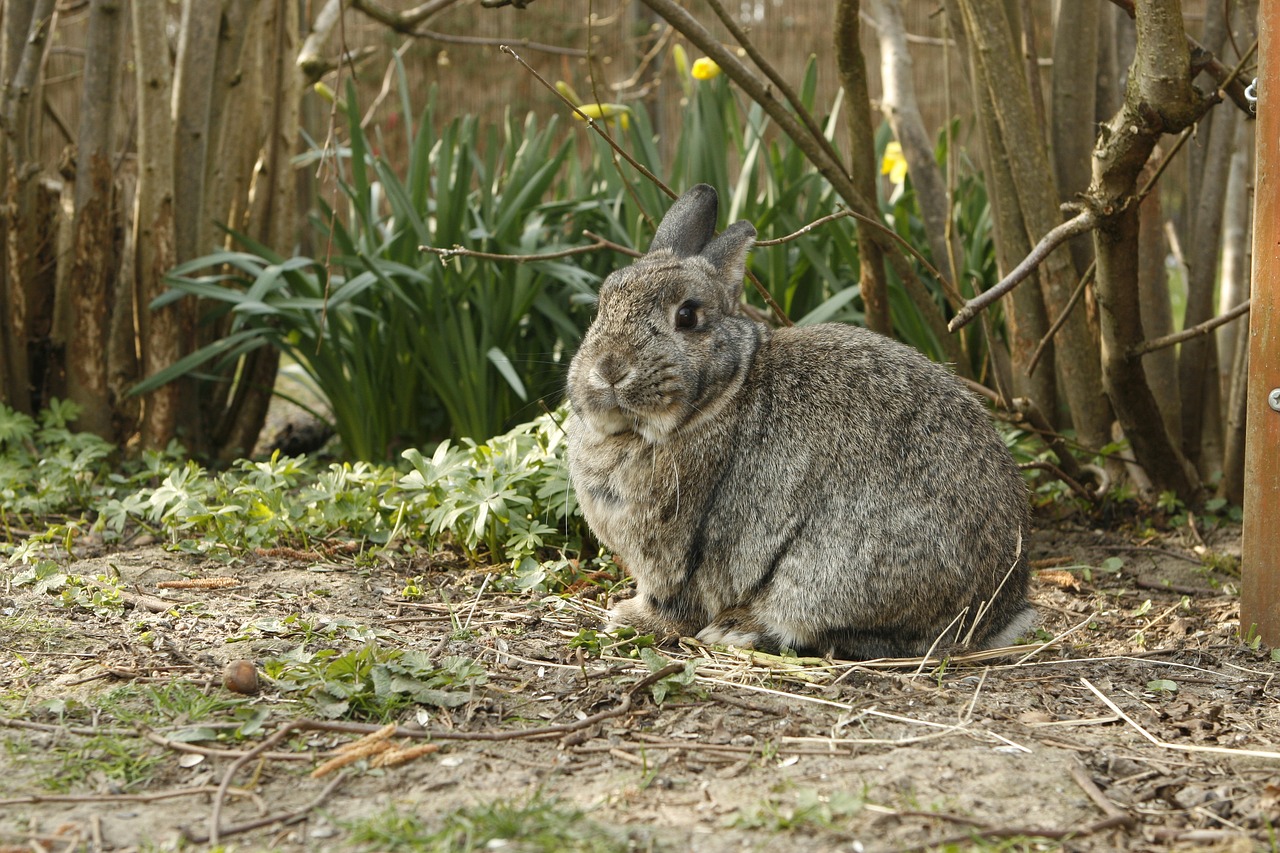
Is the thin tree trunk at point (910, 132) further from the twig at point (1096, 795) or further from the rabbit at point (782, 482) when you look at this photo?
the twig at point (1096, 795)

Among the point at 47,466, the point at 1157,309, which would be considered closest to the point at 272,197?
the point at 47,466

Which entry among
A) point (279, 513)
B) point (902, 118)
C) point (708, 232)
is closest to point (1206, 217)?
point (902, 118)

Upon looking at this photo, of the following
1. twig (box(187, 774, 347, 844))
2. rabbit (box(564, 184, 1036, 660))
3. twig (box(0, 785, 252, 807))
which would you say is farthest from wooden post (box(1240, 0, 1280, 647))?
twig (box(0, 785, 252, 807))

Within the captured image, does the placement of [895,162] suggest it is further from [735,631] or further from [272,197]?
[735,631]

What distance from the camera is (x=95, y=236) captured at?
517 cm

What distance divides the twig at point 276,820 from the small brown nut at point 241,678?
0.53 m

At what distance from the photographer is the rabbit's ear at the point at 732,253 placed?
3.53 metres

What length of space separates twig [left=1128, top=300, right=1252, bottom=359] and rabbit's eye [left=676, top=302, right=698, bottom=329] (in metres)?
1.60

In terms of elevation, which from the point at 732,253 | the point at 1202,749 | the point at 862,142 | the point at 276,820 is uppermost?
the point at 862,142

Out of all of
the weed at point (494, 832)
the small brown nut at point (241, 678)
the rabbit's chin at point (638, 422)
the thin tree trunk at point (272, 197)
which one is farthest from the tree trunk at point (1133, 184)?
the thin tree trunk at point (272, 197)

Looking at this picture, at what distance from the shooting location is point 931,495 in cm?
323

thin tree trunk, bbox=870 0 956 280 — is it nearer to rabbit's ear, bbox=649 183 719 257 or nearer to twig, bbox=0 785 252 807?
rabbit's ear, bbox=649 183 719 257

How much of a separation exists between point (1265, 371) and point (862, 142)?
5.84 ft

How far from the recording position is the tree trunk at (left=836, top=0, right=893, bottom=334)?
425cm
